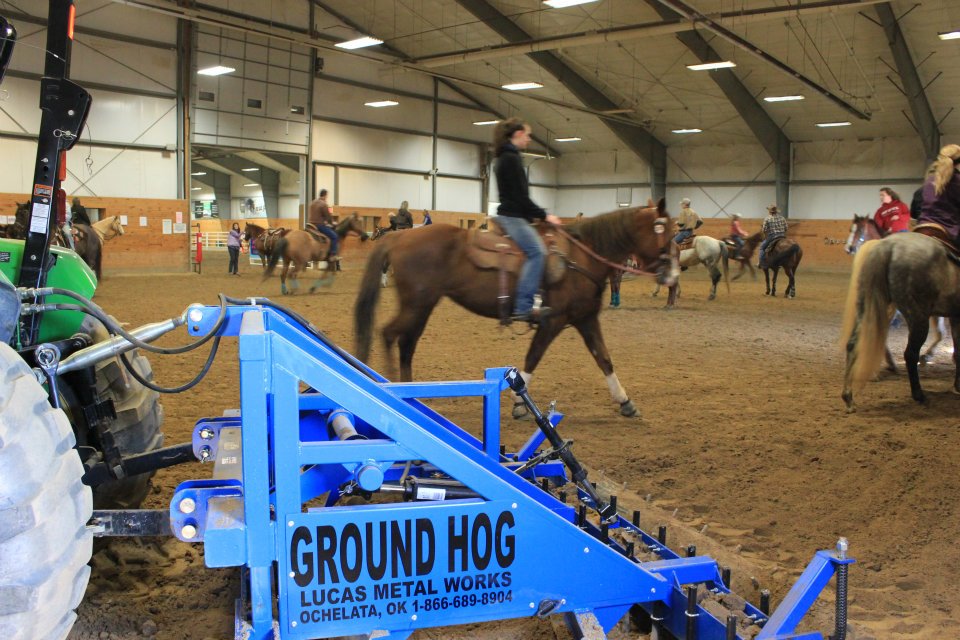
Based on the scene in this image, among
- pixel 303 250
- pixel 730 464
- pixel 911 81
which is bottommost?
pixel 730 464

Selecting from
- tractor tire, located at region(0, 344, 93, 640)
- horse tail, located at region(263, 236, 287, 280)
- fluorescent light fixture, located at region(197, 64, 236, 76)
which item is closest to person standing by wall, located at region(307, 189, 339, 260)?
horse tail, located at region(263, 236, 287, 280)

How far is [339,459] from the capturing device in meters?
2.11

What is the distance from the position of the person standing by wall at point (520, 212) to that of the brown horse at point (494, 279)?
0.13 m

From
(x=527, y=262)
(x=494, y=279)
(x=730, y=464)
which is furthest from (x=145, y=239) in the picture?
(x=730, y=464)

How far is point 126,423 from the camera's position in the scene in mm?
2939

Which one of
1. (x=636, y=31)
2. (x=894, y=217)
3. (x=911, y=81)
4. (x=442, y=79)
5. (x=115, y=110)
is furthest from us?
(x=442, y=79)

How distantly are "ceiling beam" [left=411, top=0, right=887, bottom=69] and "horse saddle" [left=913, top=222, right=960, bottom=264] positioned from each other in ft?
33.7

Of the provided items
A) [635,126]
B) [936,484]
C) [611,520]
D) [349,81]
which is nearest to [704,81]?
[635,126]

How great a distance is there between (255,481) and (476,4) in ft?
69.3

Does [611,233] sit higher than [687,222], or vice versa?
[687,222]

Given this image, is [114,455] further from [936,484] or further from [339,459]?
[936,484]

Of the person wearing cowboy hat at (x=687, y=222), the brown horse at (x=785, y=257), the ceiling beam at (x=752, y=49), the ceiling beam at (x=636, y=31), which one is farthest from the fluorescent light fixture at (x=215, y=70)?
the brown horse at (x=785, y=257)

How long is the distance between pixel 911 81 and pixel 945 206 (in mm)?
16304

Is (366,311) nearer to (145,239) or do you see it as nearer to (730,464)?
(730,464)
